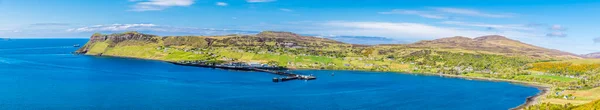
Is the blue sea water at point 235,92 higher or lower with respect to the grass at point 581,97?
lower

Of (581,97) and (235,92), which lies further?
(235,92)

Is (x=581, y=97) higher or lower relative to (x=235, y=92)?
higher

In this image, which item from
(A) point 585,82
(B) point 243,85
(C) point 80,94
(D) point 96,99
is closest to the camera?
(D) point 96,99

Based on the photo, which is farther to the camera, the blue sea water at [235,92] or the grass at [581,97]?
the grass at [581,97]

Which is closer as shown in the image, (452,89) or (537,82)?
(452,89)

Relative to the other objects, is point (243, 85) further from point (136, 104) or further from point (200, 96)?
point (136, 104)

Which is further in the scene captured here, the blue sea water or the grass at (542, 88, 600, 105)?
the grass at (542, 88, 600, 105)

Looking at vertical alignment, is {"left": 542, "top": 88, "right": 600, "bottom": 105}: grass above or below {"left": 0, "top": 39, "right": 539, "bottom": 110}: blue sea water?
above

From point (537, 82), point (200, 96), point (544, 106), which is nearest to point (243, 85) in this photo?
point (200, 96)
